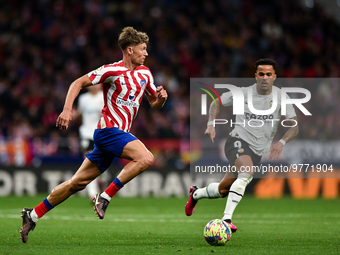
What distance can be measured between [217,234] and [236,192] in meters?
0.99

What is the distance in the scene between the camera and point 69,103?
5.65 metres

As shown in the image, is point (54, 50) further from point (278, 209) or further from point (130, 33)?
point (130, 33)

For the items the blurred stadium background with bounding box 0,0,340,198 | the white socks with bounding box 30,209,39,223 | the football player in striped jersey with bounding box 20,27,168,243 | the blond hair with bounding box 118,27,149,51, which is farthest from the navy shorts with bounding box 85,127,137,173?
the blurred stadium background with bounding box 0,0,340,198

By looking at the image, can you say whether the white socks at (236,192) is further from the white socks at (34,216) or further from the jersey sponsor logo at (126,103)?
the white socks at (34,216)

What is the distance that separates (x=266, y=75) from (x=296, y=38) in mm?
12429

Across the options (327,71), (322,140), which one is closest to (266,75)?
(322,140)

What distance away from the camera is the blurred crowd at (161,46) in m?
15.9

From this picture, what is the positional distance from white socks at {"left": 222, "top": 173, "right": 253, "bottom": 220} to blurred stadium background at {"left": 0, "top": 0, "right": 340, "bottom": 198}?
6.88 m

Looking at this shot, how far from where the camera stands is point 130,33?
245 inches

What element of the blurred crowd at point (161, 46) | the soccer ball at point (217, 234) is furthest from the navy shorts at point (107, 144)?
the blurred crowd at point (161, 46)

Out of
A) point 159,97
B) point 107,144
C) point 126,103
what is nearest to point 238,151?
point 159,97

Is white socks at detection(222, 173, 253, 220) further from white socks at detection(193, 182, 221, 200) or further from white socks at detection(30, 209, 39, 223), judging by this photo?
white socks at detection(30, 209, 39, 223)

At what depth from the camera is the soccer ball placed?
580cm

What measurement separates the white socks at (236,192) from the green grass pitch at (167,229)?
1.21 feet
